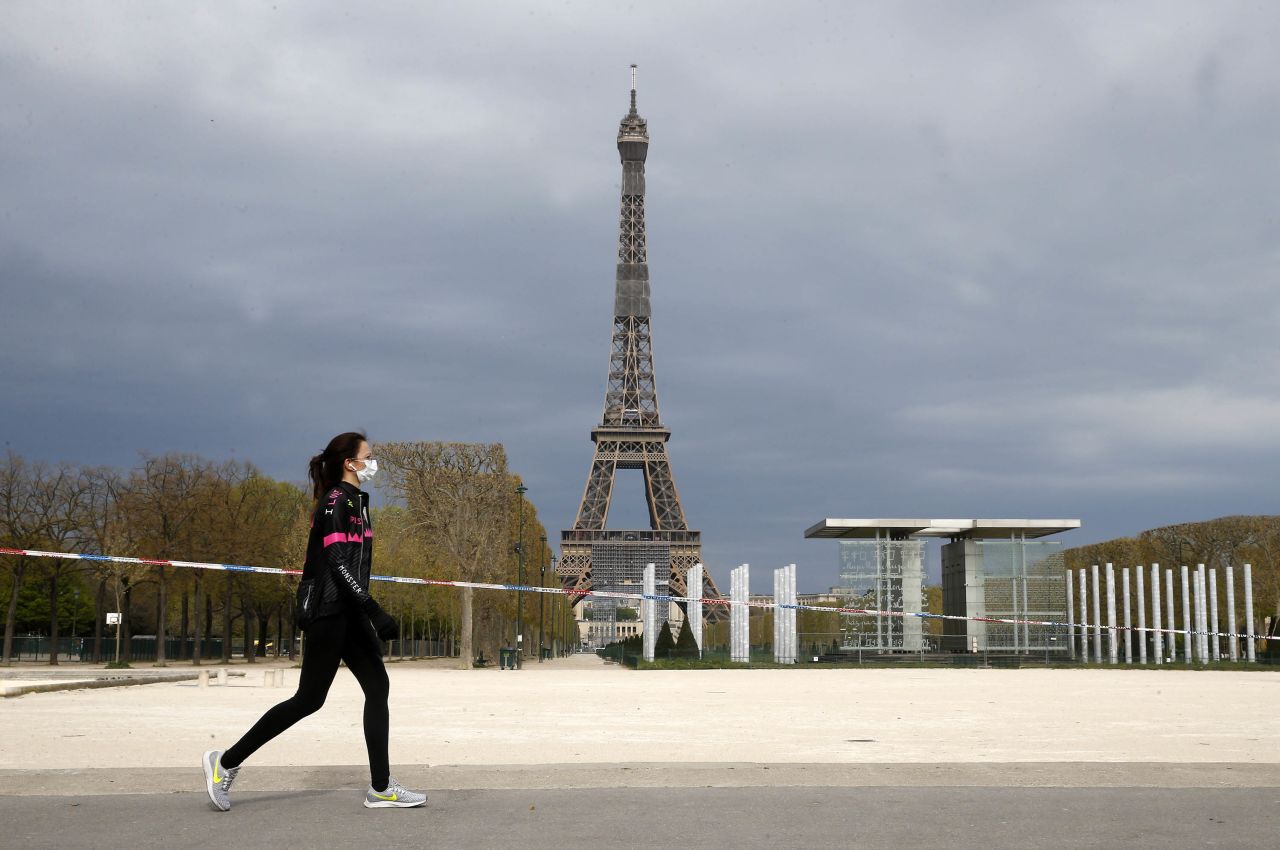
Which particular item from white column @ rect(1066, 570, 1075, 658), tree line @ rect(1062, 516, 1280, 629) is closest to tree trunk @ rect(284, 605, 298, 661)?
white column @ rect(1066, 570, 1075, 658)

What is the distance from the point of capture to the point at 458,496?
3981 cm

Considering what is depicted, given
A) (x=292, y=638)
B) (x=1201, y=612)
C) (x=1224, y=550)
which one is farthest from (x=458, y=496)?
(x=1224, y=550)

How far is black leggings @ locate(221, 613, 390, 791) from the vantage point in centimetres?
570

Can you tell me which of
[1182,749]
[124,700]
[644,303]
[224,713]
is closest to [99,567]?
[124,700]

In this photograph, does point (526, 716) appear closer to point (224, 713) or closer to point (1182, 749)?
point (224, 713)

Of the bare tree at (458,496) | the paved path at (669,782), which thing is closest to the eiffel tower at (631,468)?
the bare tree at (458,496)

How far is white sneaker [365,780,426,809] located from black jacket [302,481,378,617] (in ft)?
2.69

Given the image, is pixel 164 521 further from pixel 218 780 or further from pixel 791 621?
pixel 218 780

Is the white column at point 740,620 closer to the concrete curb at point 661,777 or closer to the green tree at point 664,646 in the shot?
the green tree at point 664,646

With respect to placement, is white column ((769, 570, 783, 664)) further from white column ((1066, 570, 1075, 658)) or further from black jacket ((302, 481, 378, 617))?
black jacket ((302, 481, 378, 617))

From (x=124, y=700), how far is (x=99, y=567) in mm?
25705

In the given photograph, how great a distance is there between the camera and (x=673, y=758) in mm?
8305

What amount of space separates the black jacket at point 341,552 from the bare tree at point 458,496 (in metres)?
32.5

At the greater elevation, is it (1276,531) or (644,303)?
(644,303)
